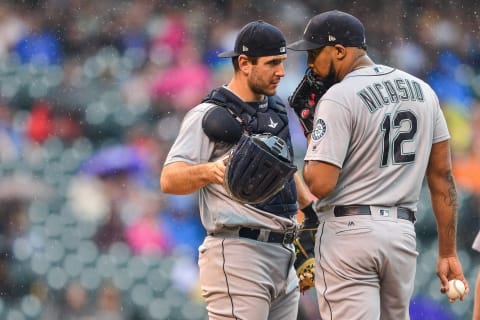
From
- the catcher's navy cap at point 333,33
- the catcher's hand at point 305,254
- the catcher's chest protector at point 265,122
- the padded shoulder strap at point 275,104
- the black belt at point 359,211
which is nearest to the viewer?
the black belt at point 359,211

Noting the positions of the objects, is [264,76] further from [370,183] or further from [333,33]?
[370,183]

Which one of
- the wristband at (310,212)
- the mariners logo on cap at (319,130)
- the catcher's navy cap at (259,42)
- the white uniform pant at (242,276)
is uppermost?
the catcher's navy cap at (259,42)

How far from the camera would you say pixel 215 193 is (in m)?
4.71

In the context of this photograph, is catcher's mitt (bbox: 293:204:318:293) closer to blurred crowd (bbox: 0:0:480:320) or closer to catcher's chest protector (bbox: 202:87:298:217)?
catcher's chest protector (bbox: 202:87:298:217)

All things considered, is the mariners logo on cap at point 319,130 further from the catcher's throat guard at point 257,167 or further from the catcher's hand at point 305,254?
the catcher's hand at point 305,254

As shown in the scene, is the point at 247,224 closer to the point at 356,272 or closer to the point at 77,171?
the point at 356,272

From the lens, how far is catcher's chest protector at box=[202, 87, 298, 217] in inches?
185

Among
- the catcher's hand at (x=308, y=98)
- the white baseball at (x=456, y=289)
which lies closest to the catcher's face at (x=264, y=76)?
the catcher's hand at (x=308, y=98)

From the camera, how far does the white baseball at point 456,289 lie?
4.57 metres

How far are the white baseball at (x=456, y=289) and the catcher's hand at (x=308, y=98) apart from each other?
866 millimetres

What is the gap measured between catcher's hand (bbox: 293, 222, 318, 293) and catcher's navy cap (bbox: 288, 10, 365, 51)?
936 millimetres

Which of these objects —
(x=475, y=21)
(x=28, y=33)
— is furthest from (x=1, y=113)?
(x=475, y=21)

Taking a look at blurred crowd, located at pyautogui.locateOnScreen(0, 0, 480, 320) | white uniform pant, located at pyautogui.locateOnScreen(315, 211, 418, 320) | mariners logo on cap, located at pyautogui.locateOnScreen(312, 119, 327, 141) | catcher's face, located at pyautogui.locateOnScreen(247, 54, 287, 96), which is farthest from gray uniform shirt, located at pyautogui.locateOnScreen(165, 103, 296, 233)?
blurred crowd, located at pyautogui.locateOnScreen(0, 0, 480, 320)

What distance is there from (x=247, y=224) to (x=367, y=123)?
696mm
